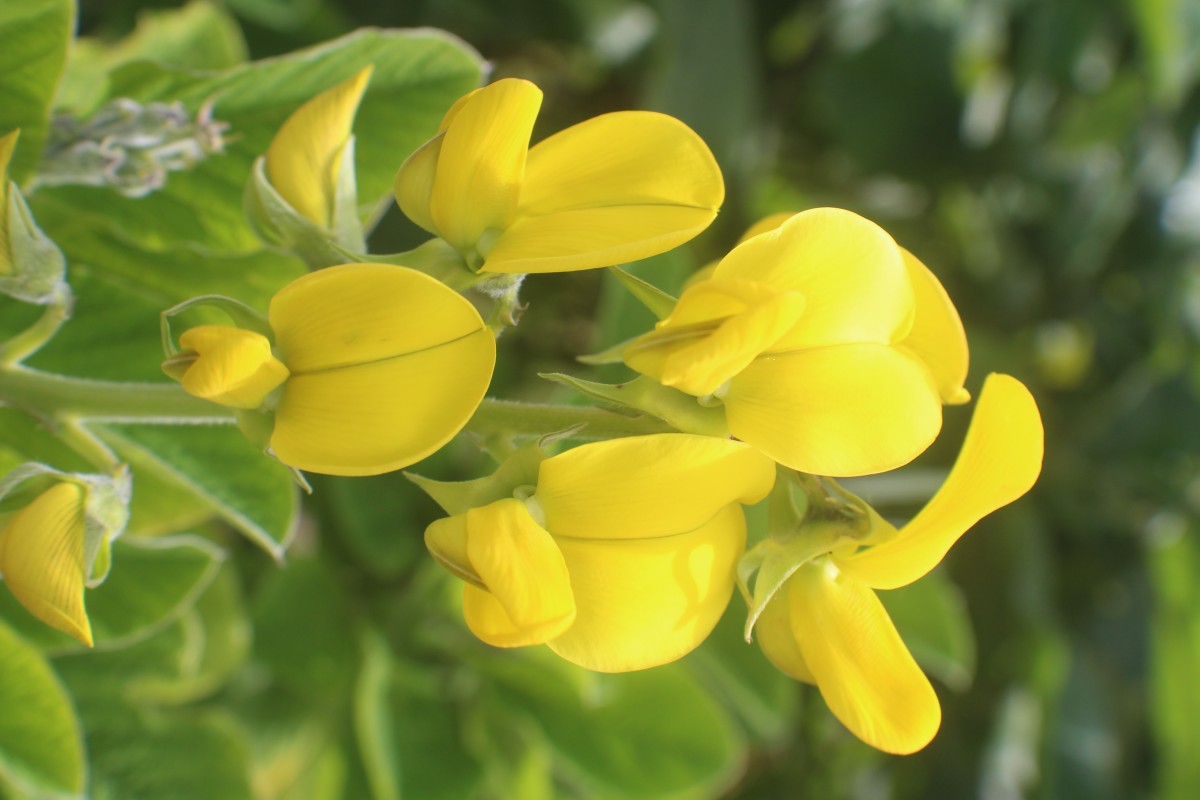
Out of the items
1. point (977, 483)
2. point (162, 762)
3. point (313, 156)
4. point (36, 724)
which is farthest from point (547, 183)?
point (162, 762)

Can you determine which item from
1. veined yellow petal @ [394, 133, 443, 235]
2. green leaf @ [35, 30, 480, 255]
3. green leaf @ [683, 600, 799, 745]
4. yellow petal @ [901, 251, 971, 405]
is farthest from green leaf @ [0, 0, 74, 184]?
green leaf @ [683, 600, 799, 745]

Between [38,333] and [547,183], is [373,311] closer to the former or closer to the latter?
[547,183]

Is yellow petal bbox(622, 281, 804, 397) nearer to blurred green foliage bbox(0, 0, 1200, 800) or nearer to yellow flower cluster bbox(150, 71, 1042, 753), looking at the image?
yellow flower cluster bbox(150, 71, 1042, 753)

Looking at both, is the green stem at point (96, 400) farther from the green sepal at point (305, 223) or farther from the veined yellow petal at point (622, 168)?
the veined yellow petal at point (622, 168)

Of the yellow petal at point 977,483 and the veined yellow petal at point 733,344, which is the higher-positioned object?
the veined yellow petal at point 733,344

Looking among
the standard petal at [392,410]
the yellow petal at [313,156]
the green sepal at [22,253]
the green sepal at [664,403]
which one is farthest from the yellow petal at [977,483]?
the green sepal at [22,253]
